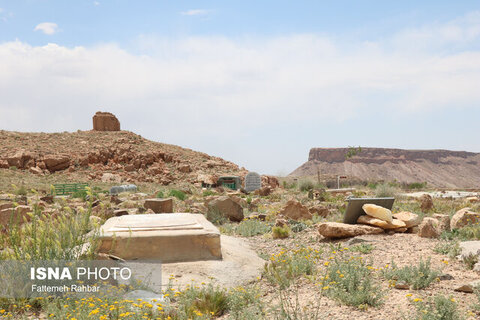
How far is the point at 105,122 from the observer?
51.3 m

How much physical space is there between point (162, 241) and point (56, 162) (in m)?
34.1

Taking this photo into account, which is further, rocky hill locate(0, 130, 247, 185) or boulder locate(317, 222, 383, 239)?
rocky hill locate(0, 130, 247, 185)

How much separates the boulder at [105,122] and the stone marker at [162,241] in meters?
46.4

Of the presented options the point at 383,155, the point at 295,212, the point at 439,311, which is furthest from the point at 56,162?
the point at 383,155

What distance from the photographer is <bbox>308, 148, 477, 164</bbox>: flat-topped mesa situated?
93.6 m

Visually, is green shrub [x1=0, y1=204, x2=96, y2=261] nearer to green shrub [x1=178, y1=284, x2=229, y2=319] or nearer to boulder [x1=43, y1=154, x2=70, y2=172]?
green shrub [x1=178, y1=284, x2=229, y2=319]

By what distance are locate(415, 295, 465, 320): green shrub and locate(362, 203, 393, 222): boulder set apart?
4.76 meters

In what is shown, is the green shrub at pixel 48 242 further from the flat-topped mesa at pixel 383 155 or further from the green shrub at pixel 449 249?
the flat-topped mesa at pixel 383 155

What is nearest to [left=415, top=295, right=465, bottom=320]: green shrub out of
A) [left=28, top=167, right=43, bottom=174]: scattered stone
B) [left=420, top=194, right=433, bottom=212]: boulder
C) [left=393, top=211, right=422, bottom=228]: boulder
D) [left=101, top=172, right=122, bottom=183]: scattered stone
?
[left=393, top=211, right=422, bottom=228]: boulder

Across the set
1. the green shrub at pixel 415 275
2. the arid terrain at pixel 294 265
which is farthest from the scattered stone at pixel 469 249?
the green shrub at pixel 415 275

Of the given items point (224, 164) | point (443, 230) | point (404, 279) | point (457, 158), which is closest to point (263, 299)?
point (404, 279)

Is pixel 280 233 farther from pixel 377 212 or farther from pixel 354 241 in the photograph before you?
A: pixel 377 212

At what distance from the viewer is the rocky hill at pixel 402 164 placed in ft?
286

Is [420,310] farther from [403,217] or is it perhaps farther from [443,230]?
[403,217]
